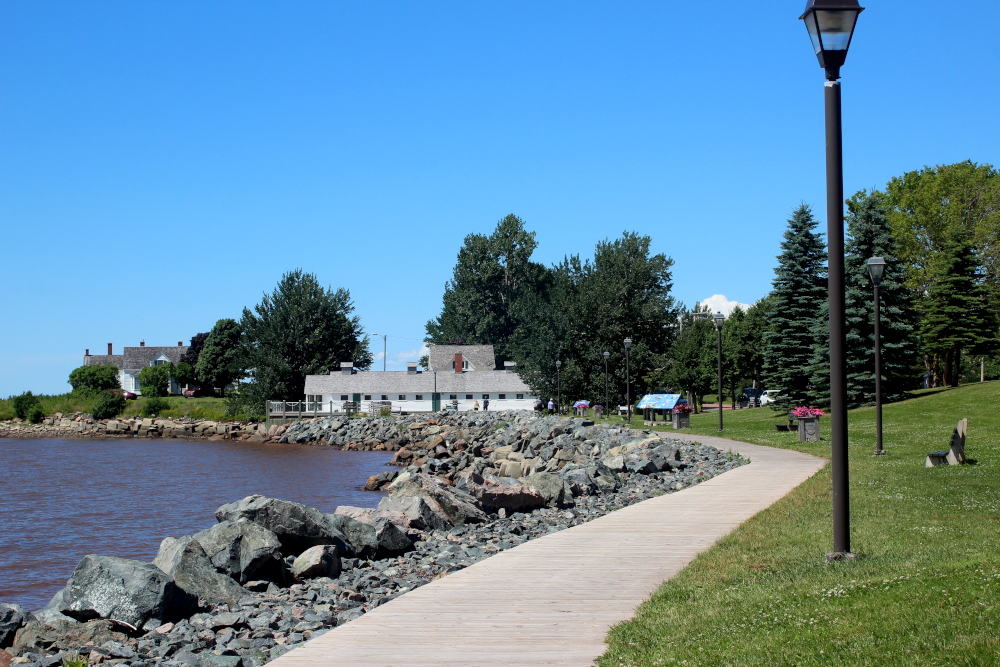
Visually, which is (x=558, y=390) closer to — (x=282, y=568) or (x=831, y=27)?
(x=282, y=568)

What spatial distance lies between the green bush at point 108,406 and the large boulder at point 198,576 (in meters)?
85.4

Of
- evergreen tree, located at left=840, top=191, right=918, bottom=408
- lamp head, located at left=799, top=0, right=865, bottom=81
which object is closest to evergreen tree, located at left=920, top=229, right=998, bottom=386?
evergreen tree, located at left=840, top=191, right=918, bottom=408

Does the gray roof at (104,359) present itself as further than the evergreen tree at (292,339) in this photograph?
Yes

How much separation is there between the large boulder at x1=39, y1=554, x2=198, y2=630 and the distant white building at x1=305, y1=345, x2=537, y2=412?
71354 millimetres

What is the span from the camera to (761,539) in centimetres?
1082

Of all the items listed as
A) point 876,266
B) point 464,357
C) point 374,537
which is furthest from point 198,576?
point 464,357

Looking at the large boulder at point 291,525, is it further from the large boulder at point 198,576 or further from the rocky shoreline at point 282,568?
the large boulder at point 198,576

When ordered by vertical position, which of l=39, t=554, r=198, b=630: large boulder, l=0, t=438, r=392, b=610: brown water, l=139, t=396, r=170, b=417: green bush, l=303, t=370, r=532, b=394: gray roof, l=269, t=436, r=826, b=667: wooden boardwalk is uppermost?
l=303, t=370, r=532, b=394: gray roof

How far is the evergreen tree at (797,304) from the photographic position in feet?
152

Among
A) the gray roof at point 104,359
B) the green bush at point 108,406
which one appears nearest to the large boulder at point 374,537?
the green bush at point 108,406

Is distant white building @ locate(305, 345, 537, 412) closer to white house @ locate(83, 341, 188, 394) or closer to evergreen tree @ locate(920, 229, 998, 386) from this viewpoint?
evergreen tree @ locate(920, 229, 998, 386)

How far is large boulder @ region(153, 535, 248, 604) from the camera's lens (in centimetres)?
1059

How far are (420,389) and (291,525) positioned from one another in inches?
2799

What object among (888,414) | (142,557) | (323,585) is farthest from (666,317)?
(323,585)
